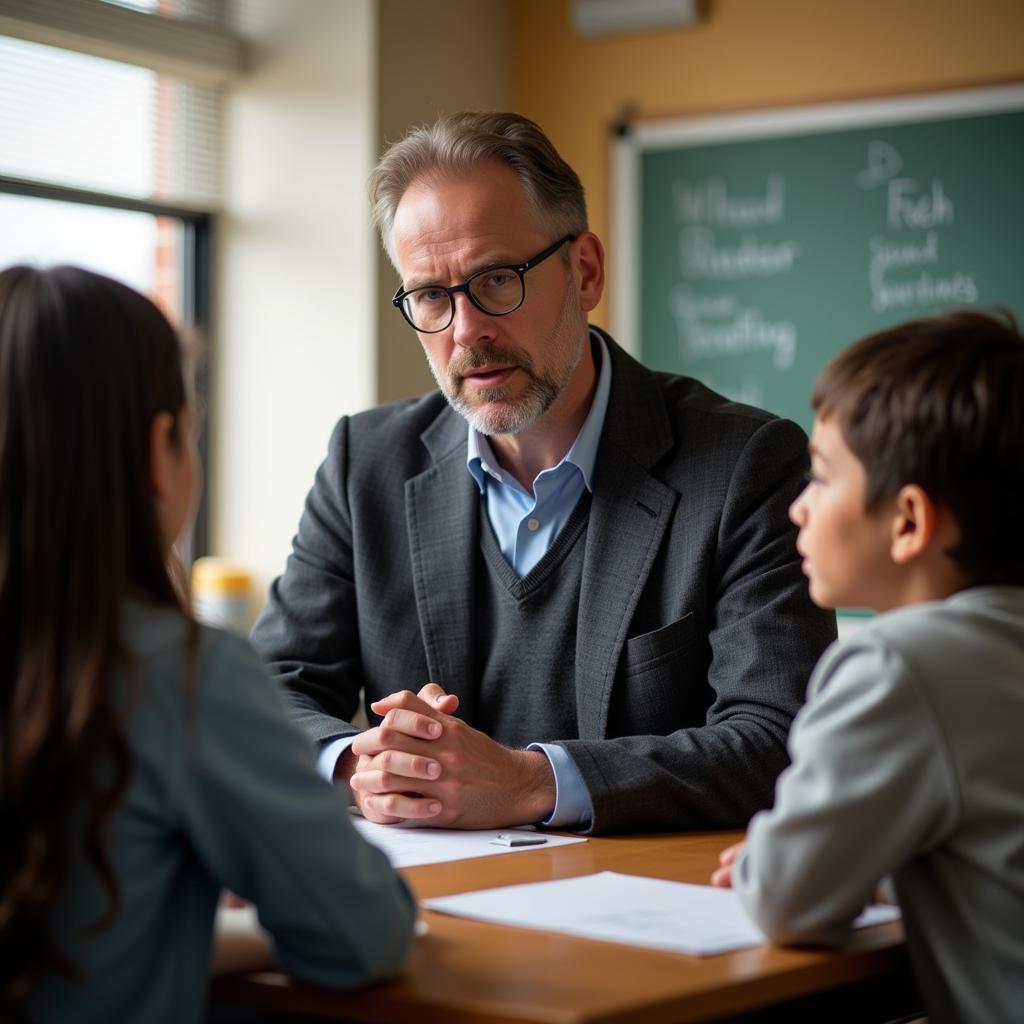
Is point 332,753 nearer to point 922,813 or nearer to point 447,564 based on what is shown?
point 447,564

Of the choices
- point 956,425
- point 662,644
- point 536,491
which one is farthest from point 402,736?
point 956,425

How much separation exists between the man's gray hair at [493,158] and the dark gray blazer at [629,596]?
24cm

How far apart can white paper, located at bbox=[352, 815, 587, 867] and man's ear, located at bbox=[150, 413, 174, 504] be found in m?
0.54

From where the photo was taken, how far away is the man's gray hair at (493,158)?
218 centimetres

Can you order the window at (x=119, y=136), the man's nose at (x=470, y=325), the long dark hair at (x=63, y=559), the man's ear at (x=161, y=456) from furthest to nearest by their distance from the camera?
1. the window at (x=119, y=136)
2. the man's nose at (x=470, y=325)
3. the man's ear at (x=161, y=456)
4. the long dark hair at (x=63, y=559)

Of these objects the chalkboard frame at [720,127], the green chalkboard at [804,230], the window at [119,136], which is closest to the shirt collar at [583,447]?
the window at [119,136]

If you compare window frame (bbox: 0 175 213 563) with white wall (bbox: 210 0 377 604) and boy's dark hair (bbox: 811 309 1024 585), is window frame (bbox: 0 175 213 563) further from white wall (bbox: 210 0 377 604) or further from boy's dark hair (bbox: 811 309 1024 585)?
boy's dark hair (bbox: 811 309 1024 585)

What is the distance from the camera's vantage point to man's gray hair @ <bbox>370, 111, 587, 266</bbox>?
7.16ft

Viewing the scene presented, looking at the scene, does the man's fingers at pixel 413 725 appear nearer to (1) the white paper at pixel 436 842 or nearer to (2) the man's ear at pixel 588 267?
(1) the white paper at pixel 436 842

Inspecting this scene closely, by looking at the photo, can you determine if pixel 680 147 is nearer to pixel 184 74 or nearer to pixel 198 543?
pixel 184 74

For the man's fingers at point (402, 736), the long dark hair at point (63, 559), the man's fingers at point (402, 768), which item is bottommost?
the man's fingers at point (402, 768)

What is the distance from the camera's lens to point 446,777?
67.8 inches

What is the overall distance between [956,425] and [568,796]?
695 millimetres

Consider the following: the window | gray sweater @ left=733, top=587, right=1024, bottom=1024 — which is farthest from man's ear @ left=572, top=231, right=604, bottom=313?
the window
